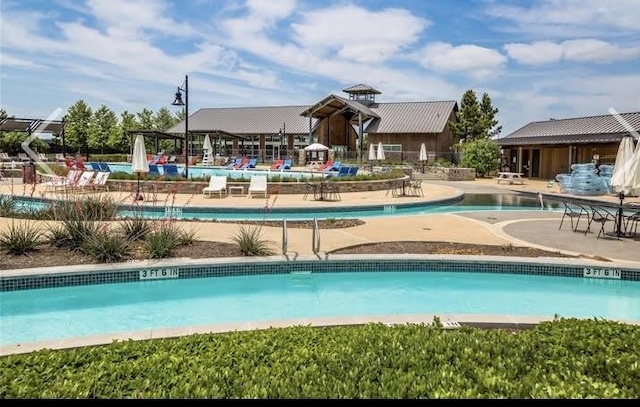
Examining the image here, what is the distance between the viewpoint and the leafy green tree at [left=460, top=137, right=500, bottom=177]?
29734mm

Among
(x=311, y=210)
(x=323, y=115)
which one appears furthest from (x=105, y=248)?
(x=323, y=115)

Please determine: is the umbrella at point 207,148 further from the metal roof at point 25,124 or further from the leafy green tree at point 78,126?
the leafy green tree at point 78,126

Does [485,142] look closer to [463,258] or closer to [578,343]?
[463,258]

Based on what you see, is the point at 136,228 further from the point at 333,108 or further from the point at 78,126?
the point at 78,126

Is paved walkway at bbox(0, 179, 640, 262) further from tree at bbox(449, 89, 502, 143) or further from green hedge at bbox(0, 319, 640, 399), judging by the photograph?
tree at bbox(449, 89, 502, 143)

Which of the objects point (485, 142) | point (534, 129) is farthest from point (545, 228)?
point (534, 129)

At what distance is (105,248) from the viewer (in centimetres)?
707

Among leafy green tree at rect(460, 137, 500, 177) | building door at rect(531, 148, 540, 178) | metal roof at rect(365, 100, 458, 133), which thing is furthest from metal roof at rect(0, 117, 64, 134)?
building door at rect(531, 148, 540, 178)

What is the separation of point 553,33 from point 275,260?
184 inches

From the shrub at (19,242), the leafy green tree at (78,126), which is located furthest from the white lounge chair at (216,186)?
the leafy green tree at (78,126)

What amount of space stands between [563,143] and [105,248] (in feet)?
80.5

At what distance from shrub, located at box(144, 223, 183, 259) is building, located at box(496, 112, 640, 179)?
22224 mm

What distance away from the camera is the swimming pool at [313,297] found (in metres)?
5.90

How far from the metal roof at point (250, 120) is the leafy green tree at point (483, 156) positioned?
17418 mm
